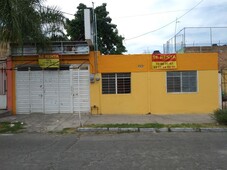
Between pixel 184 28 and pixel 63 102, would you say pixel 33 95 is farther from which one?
pixel 184 28

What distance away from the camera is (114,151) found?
968 cm

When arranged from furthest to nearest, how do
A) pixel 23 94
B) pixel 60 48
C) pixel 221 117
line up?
pixel 23 94 < pixel 60 48 < pixel 221 117

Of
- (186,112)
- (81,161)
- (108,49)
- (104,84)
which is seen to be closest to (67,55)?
(104,84)

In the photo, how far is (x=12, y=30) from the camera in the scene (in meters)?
14.2

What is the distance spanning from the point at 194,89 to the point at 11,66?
1075 centimetres

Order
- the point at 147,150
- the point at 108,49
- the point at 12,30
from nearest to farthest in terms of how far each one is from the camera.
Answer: the point at 147,150, the point at 12,30, the point at 108,49

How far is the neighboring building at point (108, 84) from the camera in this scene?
65.8 ft

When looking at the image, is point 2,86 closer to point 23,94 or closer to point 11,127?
point 23,94

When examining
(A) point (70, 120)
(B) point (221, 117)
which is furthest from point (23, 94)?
(B) point (221, 117)

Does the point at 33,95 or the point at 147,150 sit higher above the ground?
the point at 33,95

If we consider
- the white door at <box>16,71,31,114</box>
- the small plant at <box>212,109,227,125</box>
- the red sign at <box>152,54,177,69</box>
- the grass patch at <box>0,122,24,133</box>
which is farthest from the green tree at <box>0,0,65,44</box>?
the small plant at <box>212,109,227,125</box>

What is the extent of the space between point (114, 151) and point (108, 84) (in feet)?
35.3

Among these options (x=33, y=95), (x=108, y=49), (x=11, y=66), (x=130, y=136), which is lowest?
(x=130, y=136)

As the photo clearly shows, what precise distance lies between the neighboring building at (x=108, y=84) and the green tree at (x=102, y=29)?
14.4 meters
